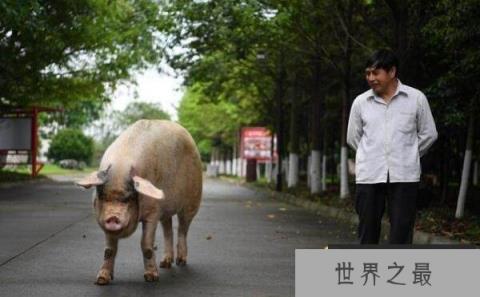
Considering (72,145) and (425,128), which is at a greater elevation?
(425,128)

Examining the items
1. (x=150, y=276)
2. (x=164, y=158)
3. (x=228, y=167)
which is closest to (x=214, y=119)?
(x=228, y=167)

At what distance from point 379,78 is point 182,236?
375cm

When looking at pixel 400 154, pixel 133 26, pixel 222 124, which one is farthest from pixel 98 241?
pixel 222 124

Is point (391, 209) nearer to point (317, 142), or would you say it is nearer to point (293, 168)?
point (317, 142)

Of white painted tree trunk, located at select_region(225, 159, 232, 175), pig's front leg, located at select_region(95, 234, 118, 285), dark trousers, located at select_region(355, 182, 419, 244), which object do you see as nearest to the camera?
dark trousers, located at select_region(355, 182, 419, 244)

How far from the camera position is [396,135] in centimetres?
653

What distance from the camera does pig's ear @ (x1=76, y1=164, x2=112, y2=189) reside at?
24.3 ft

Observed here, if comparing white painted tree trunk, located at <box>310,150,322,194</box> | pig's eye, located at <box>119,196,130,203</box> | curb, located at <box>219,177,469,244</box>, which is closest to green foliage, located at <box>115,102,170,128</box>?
curb, located at <box>219,177,469,244</box>

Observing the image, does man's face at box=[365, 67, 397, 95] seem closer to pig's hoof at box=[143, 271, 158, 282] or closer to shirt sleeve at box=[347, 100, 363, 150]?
shirt sleeve at box=[347, 100, 363, 150]

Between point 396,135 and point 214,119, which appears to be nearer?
point 396,135

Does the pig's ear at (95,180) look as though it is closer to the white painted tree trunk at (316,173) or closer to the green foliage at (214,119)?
the white painted tree trunk at (316,173)

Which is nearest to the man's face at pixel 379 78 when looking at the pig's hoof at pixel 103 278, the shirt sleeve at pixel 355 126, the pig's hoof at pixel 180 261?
the shirt sleeve at pixel 355 126

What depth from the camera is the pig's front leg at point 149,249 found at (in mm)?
8048

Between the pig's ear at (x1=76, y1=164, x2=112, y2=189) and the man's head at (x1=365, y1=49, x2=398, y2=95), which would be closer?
the man's head at (x1=365, y1=49, x2=398, y2=95)
